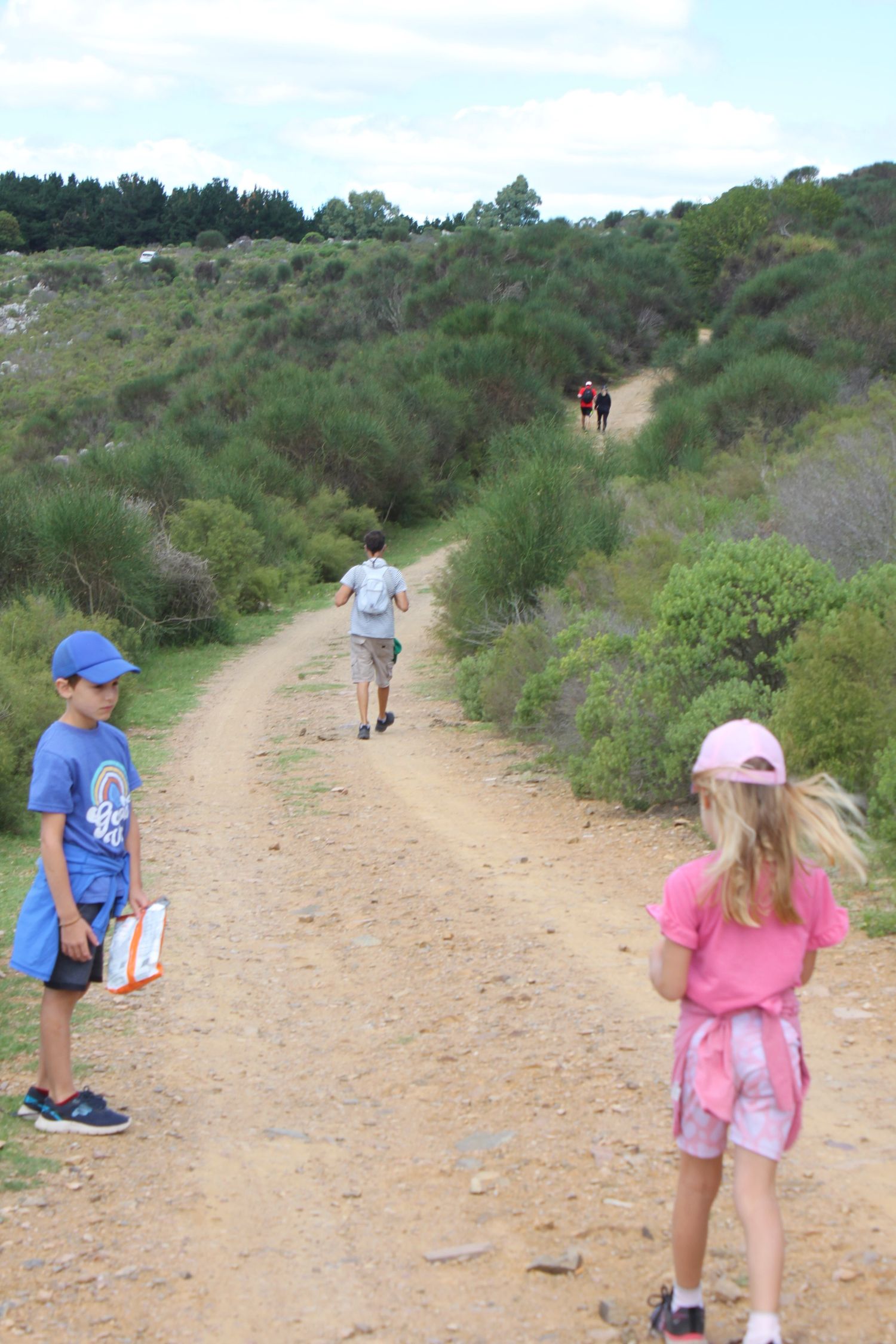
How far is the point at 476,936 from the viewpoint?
20.2 ft

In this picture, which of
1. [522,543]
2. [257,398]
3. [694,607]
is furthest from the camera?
[257,398]

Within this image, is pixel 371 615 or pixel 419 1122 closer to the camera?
pixel 419 1122

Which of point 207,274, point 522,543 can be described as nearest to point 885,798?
point 522,543

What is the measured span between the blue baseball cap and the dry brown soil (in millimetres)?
1476

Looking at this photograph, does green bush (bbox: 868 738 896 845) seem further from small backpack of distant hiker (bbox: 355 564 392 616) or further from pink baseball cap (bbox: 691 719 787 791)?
small backpack of distant hiker (bbox: 355 564 392 616)

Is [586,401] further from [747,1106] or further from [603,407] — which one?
[747,1106]

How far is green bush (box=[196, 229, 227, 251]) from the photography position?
84688 millimetres

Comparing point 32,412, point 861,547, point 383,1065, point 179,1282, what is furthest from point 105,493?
point 32,412

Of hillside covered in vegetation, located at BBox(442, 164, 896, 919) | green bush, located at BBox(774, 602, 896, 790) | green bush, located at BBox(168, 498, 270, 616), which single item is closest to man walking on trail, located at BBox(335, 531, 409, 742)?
hillside covered in vegetation, located at BBox(442, 164, 896, 919)

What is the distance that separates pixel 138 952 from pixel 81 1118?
2.00ft

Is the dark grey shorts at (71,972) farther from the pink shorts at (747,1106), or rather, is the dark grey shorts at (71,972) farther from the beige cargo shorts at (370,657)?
the beige cargo shorts at (370,657)

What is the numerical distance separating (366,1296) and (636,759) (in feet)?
18.8

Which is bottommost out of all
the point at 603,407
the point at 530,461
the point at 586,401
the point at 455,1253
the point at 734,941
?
the point at 455,1253

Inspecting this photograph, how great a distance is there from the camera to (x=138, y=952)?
390 centimetres
